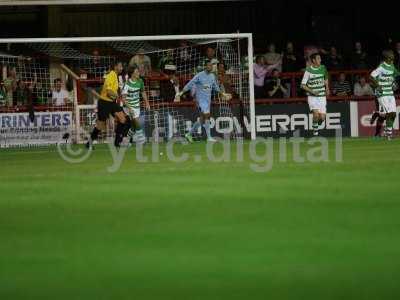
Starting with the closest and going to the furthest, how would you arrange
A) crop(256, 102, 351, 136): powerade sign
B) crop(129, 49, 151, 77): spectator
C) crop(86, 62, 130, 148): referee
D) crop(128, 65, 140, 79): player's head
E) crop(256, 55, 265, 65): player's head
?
crop(86, 62, 130, 148): referee → crop(128, 65, 140, 79): player's head → crop(256, 102, 351, 136): powerade sign → crop(129, 49, 151, 77): spectator → crop(256, 55, 265, 65): player's head

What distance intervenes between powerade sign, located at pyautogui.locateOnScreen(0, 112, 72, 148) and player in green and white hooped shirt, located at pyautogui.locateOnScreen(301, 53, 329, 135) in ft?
21.3

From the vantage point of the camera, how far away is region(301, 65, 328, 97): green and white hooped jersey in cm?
2767

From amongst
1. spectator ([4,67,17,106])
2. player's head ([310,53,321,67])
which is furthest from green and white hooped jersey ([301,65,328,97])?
spectator ([4,67,17,106])

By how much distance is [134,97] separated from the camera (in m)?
27.2

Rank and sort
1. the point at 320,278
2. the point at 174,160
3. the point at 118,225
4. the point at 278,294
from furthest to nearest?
1. the point at 174,160
2. the point at 118,225
3. the point at 320,278
4. the point at 278,294

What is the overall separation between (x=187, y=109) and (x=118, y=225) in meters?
18.6

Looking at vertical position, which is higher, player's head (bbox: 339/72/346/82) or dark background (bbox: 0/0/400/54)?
dark background (bbox: 0/0/400/54)

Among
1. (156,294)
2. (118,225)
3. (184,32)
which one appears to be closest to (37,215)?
(118,225)

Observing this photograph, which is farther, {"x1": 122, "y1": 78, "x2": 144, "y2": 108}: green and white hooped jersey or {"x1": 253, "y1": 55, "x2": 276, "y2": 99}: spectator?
{"x1": 253, "y1": 55, "x2": 276, "y2": 99}: spectator

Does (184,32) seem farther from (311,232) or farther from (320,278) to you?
(320,278)

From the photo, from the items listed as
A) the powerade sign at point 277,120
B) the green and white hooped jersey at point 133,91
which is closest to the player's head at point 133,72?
the green and white hooped jersey at point 133,91

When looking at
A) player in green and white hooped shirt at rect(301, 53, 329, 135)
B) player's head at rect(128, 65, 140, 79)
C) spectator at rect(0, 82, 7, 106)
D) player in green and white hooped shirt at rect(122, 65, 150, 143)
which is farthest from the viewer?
spectator at rect(0, 82, 7, 106)

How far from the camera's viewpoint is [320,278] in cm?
801

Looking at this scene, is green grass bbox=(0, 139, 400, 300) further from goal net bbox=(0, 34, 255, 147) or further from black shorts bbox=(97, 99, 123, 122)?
goal net bbox=(0, 34, 255, 147)
